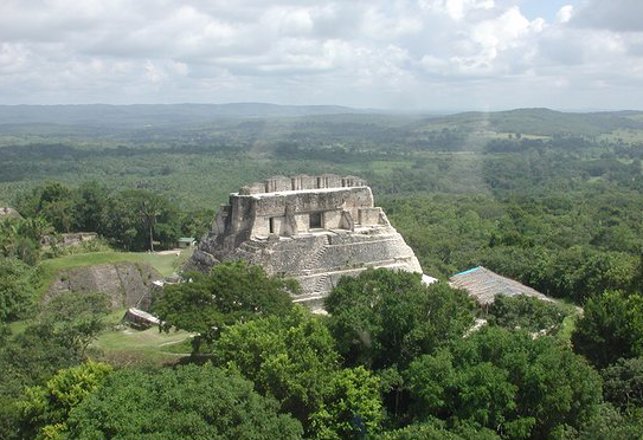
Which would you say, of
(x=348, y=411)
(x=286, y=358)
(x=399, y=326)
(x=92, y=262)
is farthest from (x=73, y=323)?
(x=92, y=262)

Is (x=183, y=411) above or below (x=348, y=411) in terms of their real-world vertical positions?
above

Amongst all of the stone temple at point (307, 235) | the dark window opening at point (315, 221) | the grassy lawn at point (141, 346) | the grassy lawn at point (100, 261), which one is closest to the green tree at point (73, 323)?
Result: the grassy lawn at point (141, 346)

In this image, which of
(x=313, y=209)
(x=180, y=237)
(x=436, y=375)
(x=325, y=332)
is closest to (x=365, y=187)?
(x=313, y=209)

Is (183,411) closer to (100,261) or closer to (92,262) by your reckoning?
(92,262)

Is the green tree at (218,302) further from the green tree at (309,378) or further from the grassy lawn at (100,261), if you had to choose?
the grassy lawn at (100,261)

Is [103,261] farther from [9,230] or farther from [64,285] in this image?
[9,230]

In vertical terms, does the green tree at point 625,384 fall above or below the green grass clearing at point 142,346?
above

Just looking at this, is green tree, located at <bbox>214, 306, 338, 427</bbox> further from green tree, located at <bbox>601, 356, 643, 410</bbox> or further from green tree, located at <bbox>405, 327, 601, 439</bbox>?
green tree, located at <bbox>601, 356, 643, 410</bbox>
